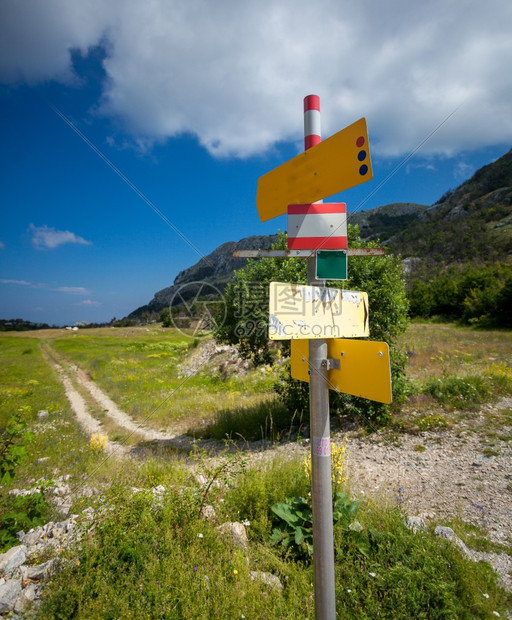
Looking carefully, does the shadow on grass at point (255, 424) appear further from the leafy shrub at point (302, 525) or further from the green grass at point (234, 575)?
the green grass at point (234, 575)

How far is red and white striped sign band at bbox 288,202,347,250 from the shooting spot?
1.83 m

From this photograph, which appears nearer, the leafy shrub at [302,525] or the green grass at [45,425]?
the leafy shrub at [302,525]

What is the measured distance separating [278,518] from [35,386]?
22.3 m

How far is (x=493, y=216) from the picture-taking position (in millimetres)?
82250

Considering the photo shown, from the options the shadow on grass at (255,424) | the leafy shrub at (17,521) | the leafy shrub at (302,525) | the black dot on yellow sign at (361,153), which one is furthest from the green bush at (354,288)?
the leafy shrub at (17,521)

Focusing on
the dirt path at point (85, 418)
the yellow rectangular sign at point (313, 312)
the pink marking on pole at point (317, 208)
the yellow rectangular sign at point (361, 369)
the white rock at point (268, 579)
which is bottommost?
the dirt path at point (85, 418)

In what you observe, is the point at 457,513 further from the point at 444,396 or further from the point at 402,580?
the point at 444,396

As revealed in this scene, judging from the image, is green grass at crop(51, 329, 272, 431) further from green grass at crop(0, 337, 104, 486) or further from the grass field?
the grass field

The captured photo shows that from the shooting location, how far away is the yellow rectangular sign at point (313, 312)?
5.22ft

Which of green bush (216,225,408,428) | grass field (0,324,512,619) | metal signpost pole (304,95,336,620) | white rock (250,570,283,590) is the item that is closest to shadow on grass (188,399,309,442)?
green bush (216,225,408,428)

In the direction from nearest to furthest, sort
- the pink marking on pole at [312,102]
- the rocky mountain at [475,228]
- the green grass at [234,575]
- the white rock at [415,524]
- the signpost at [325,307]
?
the signpost at [325,307] < the pink marking on pole at [312,102] < the green grass at [234,575] < the white rock at [415,524] < the rocky mountain at [475,228]

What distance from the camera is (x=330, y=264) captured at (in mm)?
1816

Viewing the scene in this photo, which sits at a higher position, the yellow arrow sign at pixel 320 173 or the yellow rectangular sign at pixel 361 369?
the yellow arrow sign at pixel 320 173

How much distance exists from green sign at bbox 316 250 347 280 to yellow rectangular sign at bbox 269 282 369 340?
88mm
